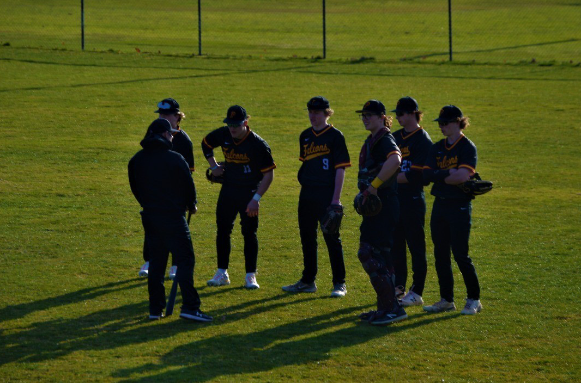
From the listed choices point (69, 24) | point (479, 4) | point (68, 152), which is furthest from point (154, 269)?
point (479, 4)

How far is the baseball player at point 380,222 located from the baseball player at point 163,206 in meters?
1.77

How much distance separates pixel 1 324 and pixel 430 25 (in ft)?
114

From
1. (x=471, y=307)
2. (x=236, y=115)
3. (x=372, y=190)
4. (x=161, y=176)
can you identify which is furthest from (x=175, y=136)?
(x=471, y=307)

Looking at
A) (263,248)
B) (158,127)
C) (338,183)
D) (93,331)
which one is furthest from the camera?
(263,248)

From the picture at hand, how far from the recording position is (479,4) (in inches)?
1929

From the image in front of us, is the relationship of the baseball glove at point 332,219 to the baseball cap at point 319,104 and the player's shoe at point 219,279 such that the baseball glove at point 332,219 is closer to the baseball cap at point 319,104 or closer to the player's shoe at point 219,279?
the baseball cap at point 319,104

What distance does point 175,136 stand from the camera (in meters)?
9.93

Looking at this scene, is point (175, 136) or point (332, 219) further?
point (175, 136)

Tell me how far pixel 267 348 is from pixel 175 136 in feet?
10.8

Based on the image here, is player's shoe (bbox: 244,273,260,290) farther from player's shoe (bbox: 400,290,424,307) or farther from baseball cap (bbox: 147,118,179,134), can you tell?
baseball cap (bbox: 147,118,179,134)

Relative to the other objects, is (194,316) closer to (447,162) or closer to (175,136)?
(175,136)

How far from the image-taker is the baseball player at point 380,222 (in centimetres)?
834

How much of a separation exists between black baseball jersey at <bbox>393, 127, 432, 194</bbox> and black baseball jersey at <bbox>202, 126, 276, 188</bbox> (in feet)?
5.03

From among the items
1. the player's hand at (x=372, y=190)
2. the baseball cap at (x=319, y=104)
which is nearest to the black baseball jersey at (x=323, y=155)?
the baseball cap at (x=319, y=104)
